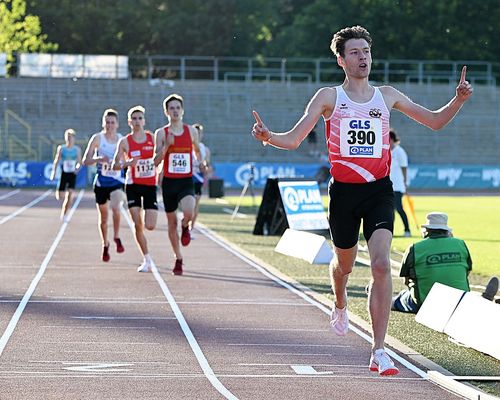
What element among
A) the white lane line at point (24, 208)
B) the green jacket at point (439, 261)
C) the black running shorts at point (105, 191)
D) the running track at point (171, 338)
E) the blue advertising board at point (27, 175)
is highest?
the green jacket at point (439, 261)

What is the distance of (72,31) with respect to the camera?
259ft

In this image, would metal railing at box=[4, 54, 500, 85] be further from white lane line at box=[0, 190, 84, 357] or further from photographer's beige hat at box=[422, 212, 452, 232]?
photographer's beige hat at box=[422, 212, 452, 232]

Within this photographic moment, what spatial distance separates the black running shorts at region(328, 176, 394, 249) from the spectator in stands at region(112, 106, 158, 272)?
8236 mm

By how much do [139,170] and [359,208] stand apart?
8623 mm

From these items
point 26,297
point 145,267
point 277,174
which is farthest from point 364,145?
point 277,174

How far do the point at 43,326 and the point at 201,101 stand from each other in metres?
48.8

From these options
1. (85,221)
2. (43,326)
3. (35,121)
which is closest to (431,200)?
(85,221)

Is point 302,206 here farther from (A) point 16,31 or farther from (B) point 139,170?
(A) point 16,31

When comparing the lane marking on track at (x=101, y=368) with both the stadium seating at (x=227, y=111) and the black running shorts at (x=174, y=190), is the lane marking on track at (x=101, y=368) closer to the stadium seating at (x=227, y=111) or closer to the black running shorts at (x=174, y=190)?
the black running shorts at (x=174, y=190)

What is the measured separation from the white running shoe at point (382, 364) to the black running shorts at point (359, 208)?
0.80 m

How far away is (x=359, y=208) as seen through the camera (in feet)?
29.7

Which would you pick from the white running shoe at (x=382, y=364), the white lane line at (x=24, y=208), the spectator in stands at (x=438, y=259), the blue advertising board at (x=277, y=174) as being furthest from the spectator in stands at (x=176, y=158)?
the blue advertising board at (x=277, y=174)

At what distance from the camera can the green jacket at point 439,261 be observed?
12.5 meters

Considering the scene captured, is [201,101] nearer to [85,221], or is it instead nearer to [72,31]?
[72,31]
